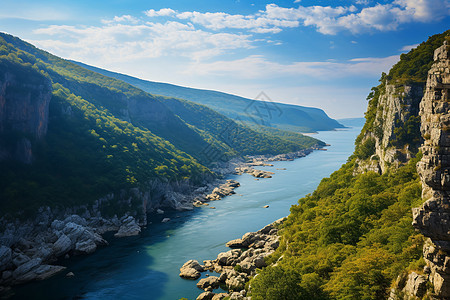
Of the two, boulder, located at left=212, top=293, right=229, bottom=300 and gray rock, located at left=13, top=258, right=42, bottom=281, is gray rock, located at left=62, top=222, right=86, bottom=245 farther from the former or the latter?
boulder, located at left=212, top=293, right=229, bottom=300

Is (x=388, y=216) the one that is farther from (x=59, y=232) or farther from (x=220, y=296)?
(x=59, y=232)

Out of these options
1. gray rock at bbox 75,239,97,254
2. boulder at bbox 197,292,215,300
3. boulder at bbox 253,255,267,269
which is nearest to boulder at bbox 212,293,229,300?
boulder at bbox 197,292,215,300

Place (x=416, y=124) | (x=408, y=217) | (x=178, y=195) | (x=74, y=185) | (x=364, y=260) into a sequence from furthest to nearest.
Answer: (x=178, y=195) < (x=74, y=185) < (x=416, y=124) < (x=408, y=217) < (x=364, y=260)

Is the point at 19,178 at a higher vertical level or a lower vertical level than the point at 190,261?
higher

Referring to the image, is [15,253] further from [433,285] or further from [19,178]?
[433,285]

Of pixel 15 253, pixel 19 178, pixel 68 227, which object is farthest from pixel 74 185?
pixel 15 253

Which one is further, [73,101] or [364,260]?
[73,101]

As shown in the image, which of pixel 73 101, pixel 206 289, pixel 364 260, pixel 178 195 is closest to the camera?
pixel 364 260

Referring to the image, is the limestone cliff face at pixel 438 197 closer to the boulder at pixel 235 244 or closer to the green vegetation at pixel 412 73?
the green vegetation at pixel 412 73
